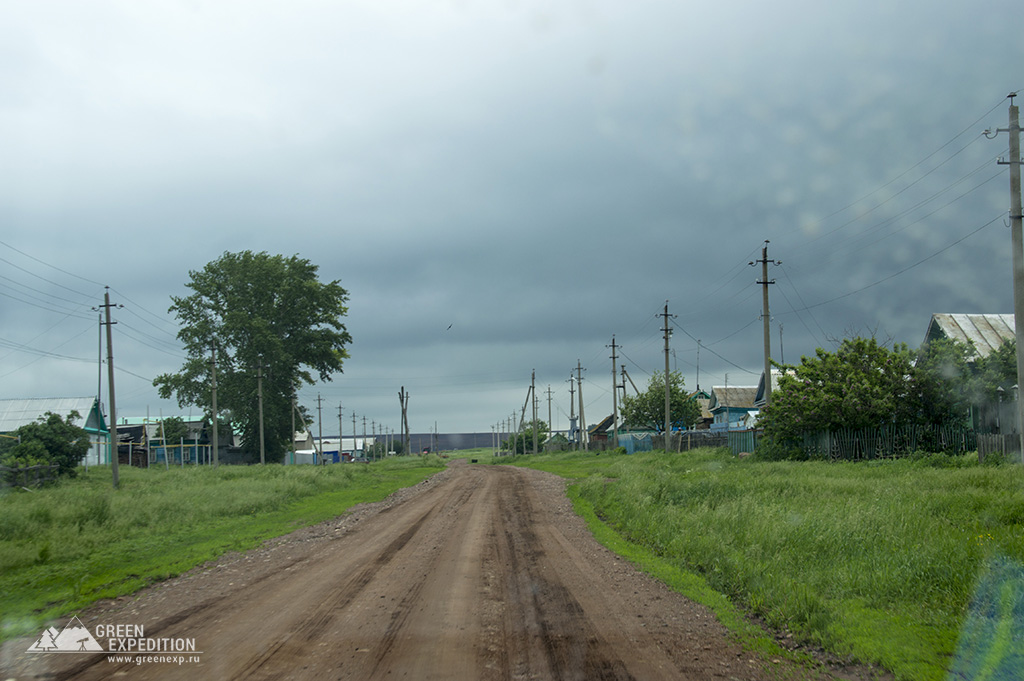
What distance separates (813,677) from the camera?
666cm

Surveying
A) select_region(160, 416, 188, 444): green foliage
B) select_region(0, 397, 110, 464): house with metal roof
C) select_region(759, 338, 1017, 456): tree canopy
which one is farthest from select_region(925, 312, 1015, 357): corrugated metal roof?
select_region(160, 416, 188, 444): green foliage

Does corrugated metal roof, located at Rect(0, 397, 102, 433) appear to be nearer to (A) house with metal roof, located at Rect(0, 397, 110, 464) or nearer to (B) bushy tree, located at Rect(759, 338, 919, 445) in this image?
(A) house with metal roof, located at Rect(0, 397, 110, 464)

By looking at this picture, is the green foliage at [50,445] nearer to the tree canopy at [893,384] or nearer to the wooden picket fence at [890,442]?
the tree canopy at [893,384]

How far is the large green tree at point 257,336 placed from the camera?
60.1 meters

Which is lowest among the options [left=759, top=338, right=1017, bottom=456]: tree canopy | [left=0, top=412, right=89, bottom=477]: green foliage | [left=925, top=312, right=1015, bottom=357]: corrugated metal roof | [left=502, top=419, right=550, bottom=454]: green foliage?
[left=502, top=419, right=550, bottom=454]: green foliage

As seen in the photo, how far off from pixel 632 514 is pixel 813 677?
11363 mm

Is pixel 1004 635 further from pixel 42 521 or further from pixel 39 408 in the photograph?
pixel 39 408

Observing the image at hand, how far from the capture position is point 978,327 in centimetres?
3569

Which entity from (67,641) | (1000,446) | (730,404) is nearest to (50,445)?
(67,641)

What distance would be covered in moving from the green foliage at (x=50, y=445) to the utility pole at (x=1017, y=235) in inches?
1481

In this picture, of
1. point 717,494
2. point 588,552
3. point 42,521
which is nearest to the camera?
point 588,552

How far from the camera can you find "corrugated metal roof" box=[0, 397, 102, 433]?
53.1m

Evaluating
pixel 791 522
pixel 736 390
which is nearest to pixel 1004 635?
pixel 791 522

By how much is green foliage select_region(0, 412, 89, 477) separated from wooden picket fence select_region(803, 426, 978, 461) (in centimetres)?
3664
